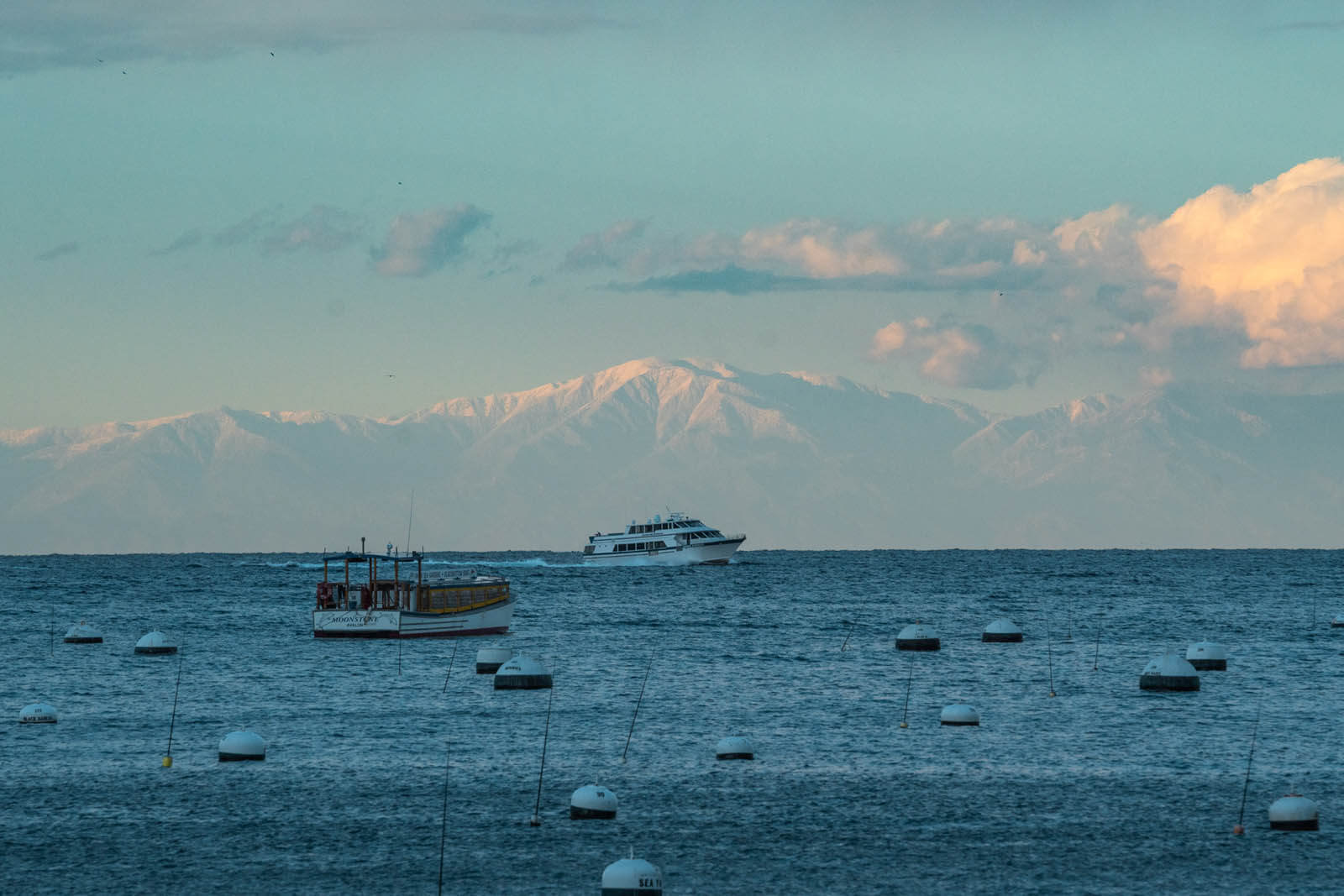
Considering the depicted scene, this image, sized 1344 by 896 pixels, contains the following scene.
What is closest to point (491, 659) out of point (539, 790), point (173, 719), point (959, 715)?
point (173, 719)

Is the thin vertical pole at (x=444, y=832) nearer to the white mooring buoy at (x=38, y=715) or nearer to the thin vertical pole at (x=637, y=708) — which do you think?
the thin vertical pole at (x=637, y=708)

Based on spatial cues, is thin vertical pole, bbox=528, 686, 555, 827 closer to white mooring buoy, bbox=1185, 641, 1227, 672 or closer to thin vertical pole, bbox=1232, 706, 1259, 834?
thin vertical pole, bbox=1232, 706, 1259, 834

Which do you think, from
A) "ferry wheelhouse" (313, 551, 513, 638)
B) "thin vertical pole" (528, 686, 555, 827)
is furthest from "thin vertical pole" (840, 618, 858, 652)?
"thin vertical pole" (528, 686, 555, 827)

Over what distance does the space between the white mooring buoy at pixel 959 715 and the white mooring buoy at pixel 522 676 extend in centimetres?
1876

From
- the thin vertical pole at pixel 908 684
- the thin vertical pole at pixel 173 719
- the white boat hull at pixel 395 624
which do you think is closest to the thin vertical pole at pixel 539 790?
the thin vertical pole at pixel 173 719

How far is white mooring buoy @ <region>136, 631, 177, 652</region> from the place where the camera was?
97.4m

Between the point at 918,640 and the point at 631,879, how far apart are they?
226 ft

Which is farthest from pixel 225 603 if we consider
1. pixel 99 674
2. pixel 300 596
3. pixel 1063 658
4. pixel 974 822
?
pixel 974 822

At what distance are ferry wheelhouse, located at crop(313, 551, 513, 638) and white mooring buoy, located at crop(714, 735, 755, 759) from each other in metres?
51.4

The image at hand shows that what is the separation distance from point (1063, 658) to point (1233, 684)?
18.4m

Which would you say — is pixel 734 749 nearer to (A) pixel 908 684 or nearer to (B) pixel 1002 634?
(A) pixel 908 684

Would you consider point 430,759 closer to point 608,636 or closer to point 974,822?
point 974,822

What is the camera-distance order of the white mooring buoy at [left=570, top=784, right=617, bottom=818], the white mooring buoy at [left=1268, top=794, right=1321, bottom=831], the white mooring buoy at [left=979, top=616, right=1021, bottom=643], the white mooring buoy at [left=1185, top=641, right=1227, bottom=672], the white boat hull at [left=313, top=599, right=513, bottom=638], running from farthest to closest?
1. the white mooring buoy at [left=979, top=616, right=1021, bottom=643]
2. the white boat hull at [left=313, top=599, right=513, bottom=638]
3. the white mooring buoy at [left=1185, top=641, right=1227, bottom=672]
4. the white mooring buoy at [left=570, top=784, right=617, bottom=818]
5. the white mooring buoy at [left=1268, top=794, right=1321, bottom=831]

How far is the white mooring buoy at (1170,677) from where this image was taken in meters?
71.9
